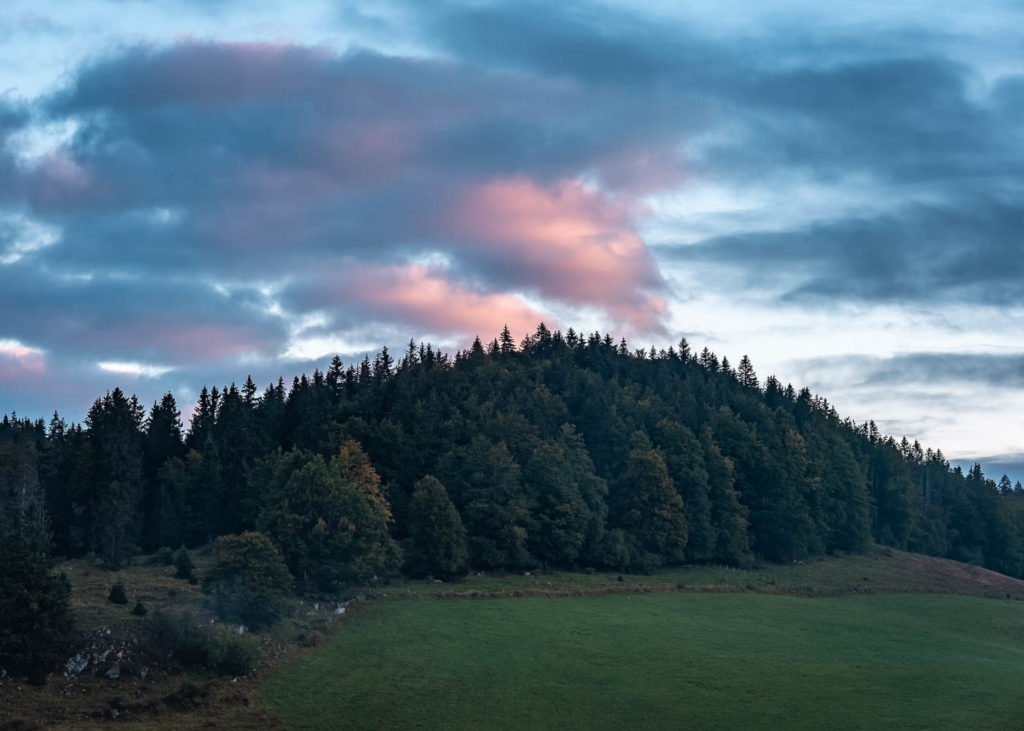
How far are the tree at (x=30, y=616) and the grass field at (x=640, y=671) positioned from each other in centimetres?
1224

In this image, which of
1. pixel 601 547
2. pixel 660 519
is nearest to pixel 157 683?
pixel 601 547

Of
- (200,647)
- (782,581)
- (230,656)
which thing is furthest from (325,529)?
(782,581)

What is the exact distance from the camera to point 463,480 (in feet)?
391

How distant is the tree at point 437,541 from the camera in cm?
9956

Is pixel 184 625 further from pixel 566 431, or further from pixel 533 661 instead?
pixel 566 431

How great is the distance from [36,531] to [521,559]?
53949 mm

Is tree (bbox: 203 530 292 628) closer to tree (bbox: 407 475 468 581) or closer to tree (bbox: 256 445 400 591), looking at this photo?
tree (bbox: 256 445 400 591)

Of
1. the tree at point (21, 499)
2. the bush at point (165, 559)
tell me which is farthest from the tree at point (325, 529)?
the tree at point (21, 499)

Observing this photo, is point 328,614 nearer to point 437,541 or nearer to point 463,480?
point 437,541

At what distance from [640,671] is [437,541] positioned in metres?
42.8

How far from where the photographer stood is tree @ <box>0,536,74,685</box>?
4944 cm

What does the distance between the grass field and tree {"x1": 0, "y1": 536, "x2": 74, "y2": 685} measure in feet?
40.2

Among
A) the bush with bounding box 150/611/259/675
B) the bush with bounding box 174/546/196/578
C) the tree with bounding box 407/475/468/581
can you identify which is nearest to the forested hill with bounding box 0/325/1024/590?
the tree with bounding box 407/475/468/581

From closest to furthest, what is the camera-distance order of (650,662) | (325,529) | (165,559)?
1. (650,662)
2. (325,529)
3. (165,559)
